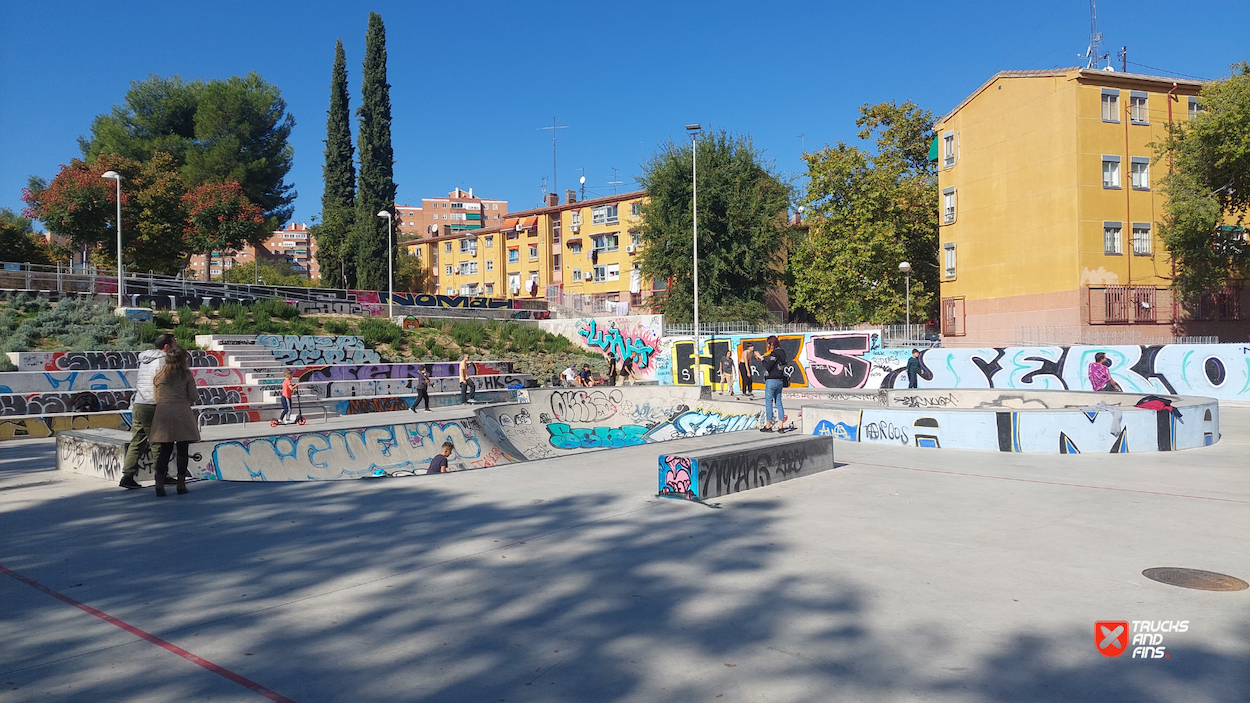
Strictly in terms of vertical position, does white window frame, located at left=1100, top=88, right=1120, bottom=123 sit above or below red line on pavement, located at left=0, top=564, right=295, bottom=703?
above

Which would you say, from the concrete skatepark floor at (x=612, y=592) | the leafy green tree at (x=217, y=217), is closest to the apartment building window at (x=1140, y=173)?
the concrete skatepark floor at (x=612, y=592)

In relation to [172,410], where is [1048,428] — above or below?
below

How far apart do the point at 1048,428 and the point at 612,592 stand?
9.94 m

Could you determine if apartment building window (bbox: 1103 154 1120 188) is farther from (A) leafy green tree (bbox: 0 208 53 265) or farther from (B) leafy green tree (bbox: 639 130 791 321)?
(A) leafy green tree (bbox: 0 208 53 265)

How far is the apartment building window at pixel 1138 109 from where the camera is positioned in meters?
30.1

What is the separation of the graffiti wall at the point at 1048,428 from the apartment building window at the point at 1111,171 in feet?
65.1

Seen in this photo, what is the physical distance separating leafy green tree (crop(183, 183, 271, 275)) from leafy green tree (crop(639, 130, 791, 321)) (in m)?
20.5

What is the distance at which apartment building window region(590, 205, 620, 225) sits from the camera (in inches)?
2071

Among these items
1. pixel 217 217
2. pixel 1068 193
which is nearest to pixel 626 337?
pixel 1068 193

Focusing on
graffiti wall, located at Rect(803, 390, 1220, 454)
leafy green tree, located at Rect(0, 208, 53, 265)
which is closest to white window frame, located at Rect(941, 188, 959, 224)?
graffiti wall, located at Rect(803, 390, 1220, 454)

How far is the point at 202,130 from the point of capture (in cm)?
4784

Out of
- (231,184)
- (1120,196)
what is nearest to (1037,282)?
(1120,196)

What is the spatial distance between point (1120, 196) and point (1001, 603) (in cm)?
3139

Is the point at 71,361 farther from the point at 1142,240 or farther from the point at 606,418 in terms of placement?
the point at 1142,240
